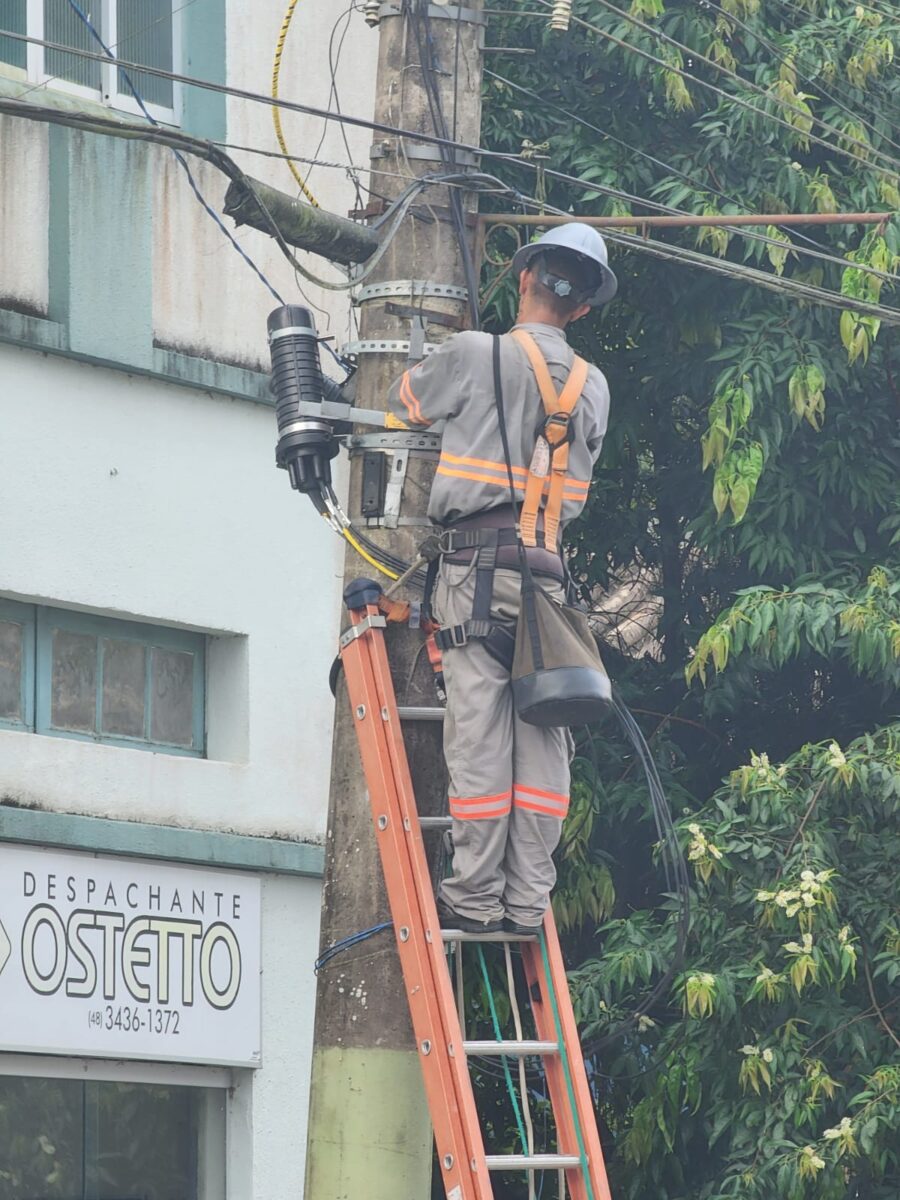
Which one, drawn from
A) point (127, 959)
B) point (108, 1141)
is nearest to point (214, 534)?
point (127, 959)

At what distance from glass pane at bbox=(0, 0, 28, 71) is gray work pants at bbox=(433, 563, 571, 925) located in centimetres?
492

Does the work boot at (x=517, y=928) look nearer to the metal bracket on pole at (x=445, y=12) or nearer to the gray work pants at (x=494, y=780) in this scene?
the gray work pants at (x=494, y=780)

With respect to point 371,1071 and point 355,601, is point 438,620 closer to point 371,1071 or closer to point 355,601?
point 355,601

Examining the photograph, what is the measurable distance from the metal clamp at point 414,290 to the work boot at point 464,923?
184 centimetres

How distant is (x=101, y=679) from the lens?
10203 millimetres

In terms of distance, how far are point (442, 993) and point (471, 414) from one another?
1.64 m

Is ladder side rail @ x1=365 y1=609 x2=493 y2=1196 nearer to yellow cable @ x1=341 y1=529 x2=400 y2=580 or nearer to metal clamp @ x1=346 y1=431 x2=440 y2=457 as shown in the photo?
yellow cable @ x1=341 y1=529 x2=400 y2=580

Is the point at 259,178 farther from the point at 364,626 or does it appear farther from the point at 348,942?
the point at 348,942

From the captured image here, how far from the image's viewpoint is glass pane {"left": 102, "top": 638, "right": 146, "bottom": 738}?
10.2m

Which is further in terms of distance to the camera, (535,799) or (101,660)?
(101,660)

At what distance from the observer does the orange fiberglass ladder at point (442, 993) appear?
5988 millimetres

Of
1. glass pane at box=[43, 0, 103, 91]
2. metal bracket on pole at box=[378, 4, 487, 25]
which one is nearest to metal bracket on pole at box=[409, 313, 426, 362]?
metal bracket on pole at box=[378, 4, 487, 25]

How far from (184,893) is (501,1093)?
201 centimetres

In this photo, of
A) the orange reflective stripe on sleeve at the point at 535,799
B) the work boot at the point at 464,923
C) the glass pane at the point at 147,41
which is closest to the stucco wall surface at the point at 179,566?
the glass pane at the point at 147,41
